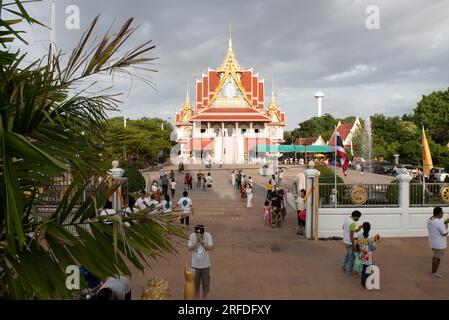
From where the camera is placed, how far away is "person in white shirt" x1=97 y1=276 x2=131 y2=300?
3.90 metres

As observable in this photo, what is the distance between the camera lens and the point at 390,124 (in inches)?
2108

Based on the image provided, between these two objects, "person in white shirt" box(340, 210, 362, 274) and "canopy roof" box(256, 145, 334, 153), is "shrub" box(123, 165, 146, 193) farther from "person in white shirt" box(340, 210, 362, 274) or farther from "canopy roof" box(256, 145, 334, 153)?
"canopy roof" box(256, 145, 334, 153)

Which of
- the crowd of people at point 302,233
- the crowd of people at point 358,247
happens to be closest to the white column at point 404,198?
the crowd of people at point 302,233

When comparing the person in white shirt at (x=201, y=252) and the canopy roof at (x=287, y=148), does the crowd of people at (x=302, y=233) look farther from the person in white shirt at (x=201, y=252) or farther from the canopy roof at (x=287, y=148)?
the canopy roof at (x=287, y=148)

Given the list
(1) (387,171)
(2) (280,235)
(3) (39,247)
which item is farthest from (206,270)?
(1) (387,171)

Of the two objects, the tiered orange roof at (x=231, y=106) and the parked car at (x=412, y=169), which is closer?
the parked car at (x=412, y=169)

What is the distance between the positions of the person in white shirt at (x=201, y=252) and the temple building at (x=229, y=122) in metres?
43.2

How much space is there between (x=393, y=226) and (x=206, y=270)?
8060 millimetres

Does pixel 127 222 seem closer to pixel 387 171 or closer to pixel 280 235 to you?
pixel 280 235

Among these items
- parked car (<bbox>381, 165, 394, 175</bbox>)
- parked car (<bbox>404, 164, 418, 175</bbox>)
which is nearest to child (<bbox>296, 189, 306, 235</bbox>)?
parked car (<bbox>404, 164, 418, 175</bbox>)

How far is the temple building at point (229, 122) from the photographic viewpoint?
165 ft

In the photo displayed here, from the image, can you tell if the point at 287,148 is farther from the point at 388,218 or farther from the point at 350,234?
the point at 350,234

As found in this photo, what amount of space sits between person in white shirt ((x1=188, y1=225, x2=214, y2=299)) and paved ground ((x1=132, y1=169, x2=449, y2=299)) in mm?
424

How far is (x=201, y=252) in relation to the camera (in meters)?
6.04
